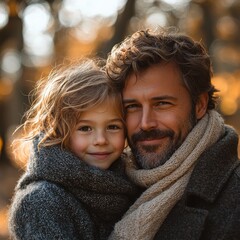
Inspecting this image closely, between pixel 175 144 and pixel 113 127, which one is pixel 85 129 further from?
pixel 175 144

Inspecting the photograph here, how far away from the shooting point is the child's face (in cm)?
321

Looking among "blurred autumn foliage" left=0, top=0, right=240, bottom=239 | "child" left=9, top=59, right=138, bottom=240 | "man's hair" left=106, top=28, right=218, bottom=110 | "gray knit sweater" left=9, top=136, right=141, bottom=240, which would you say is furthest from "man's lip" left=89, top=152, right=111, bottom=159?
"blurred autumn foliage" left=0, top=0, right=240, bottom=239

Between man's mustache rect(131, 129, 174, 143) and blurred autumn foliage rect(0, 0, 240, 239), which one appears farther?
blurred autumn foliage rect(0, 0, 240, 239)

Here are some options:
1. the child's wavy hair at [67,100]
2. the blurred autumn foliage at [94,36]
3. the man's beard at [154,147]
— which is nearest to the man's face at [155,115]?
the man's beard at [154,147]

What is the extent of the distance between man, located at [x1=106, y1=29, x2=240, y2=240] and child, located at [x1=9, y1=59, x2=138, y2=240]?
0.11 m

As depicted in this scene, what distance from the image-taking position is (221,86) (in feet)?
34.0

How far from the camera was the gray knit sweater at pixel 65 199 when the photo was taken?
2.84 metres

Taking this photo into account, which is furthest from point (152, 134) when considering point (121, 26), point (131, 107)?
point (121, 26)

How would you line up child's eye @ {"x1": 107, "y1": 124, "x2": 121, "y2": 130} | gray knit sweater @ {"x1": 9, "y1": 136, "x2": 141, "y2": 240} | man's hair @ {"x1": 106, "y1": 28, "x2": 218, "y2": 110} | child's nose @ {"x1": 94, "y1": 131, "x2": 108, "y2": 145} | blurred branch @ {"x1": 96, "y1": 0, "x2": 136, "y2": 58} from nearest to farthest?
gray knit sweater @ {"x1": 9, "y1": 136, "x2": 141, "y2": 240}
child's nose @ {"x1": 94, "y1": 131, "x2": 108, "y2": 145}
child's eye @ {"x1": 107, "y1": 124, "x2": 121, "y2": 130}
man's hair @ {"x1": 106, "y1": 28, "x2": 218, "y2": 110}
blurred branch @ {"x1": 96, "y1": 0, "x2": 136, "y2": 58}

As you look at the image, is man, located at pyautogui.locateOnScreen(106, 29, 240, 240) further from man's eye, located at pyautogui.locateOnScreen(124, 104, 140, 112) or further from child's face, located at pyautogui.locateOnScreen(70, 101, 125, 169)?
child's face, located at pyautogui.locateOnScreen(70, 101, 125, 169)

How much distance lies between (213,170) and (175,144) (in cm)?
35

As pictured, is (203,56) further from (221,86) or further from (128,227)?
(221,86)

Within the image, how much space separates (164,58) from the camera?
3.40m

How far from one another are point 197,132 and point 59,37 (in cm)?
1831
